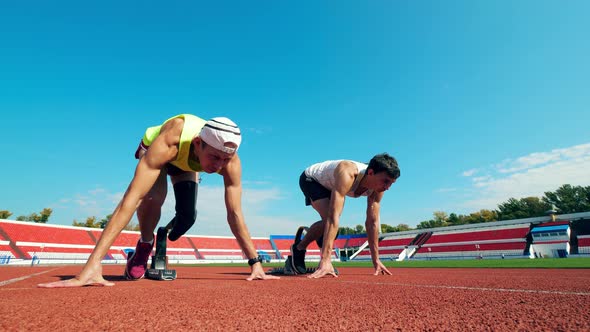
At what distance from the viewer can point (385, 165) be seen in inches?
181

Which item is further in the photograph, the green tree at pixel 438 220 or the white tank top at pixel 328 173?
the green tree at pixel 438 220

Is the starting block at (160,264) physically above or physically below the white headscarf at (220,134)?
below

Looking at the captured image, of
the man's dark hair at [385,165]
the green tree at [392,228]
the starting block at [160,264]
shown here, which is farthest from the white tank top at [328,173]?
the green tree at [392,228]

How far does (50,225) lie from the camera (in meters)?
38.2

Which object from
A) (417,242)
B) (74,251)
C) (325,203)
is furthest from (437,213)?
(325,203)

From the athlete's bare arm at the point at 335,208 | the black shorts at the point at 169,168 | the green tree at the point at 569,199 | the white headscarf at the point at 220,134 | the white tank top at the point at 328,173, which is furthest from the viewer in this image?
the green tree at the point at 569,199

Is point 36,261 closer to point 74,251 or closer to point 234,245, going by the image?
point 74,251

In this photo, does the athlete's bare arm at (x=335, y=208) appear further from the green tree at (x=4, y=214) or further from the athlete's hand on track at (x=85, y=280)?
the green tree at (x=4, y=214)

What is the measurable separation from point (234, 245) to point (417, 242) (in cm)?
2720

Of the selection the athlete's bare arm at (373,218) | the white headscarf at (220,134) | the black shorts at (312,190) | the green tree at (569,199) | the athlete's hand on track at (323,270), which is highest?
the green tree at (569,199)

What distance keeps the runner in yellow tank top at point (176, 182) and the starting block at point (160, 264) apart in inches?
4.5

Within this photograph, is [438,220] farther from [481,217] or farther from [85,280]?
[85,280]

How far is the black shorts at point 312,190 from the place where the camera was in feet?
18.5

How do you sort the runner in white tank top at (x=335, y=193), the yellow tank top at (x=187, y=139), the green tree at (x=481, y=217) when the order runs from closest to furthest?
the yellow tank top at (x=187, y=139) < the runner in white tank top at (x=335, y=193) < the green tree at (x=481, y=217)
